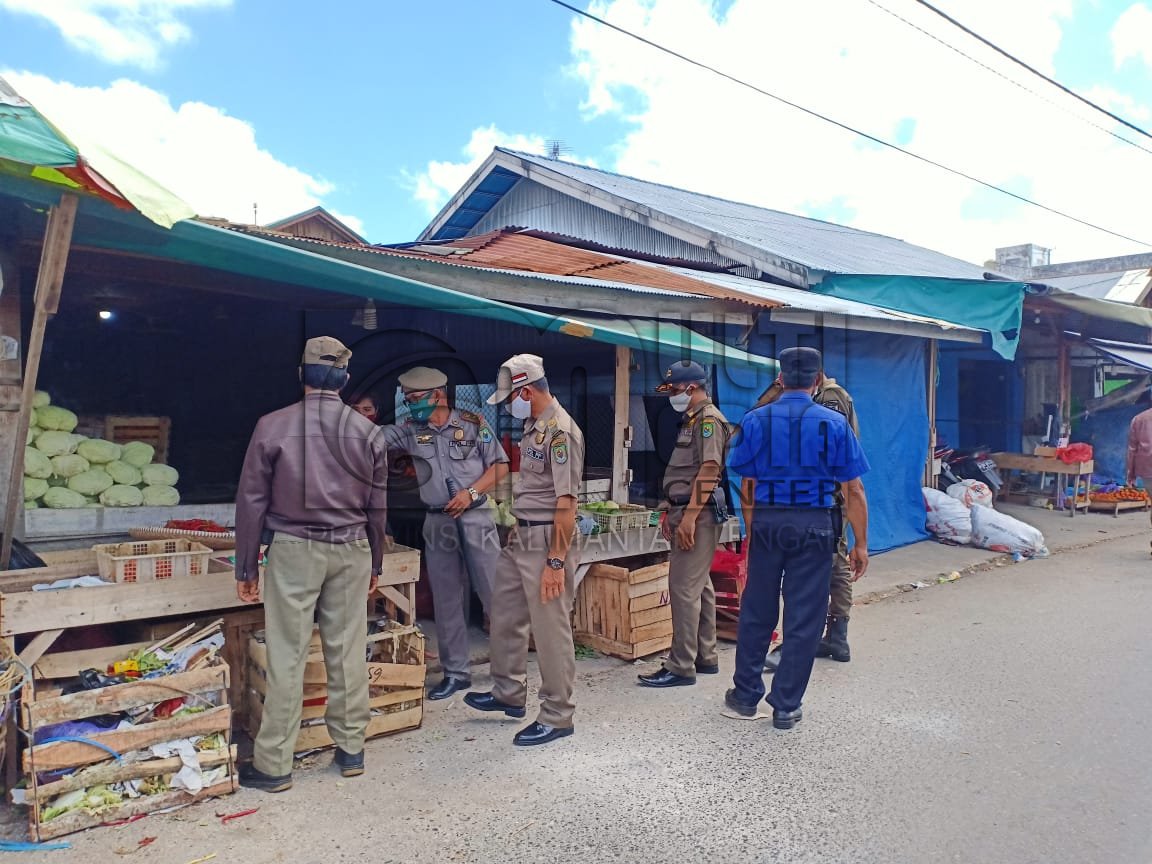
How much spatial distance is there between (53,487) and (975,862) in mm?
5276

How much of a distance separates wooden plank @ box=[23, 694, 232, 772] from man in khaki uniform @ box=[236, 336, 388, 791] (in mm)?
218

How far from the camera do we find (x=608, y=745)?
4.44m

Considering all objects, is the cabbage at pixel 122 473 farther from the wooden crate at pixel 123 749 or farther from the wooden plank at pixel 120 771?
the wooden plank at pixel 120 771

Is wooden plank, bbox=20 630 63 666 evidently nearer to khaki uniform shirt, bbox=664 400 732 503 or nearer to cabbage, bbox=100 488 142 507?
cabbage, bbox=100 488 142 507

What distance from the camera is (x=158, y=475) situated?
5680 mm

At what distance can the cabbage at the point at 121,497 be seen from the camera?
17.6 feet

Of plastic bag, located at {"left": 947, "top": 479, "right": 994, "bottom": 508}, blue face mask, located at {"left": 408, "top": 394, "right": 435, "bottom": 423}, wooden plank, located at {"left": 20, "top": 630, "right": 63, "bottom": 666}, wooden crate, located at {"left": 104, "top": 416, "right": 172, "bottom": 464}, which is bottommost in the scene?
wooden plank, located at {"left": 20, "top": 630, "right": 63, "bottom": 666}

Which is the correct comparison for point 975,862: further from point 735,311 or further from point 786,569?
point 735,311

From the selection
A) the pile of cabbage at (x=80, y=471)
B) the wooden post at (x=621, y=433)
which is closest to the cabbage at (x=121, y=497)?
the pile of cabbage at (x=80, y=471)

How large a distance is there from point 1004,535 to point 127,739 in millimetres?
9472

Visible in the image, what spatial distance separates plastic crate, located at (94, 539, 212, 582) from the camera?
4.16 m

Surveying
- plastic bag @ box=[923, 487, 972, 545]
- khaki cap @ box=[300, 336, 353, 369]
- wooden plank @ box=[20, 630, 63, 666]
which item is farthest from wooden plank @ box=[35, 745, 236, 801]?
plastic bag @ box=[923, 487, 972, 545]

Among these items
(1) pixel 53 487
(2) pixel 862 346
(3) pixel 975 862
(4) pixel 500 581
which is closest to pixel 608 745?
(4) pixel 500 581

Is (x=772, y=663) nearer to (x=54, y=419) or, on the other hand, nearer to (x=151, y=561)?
(x=151, y=561)
